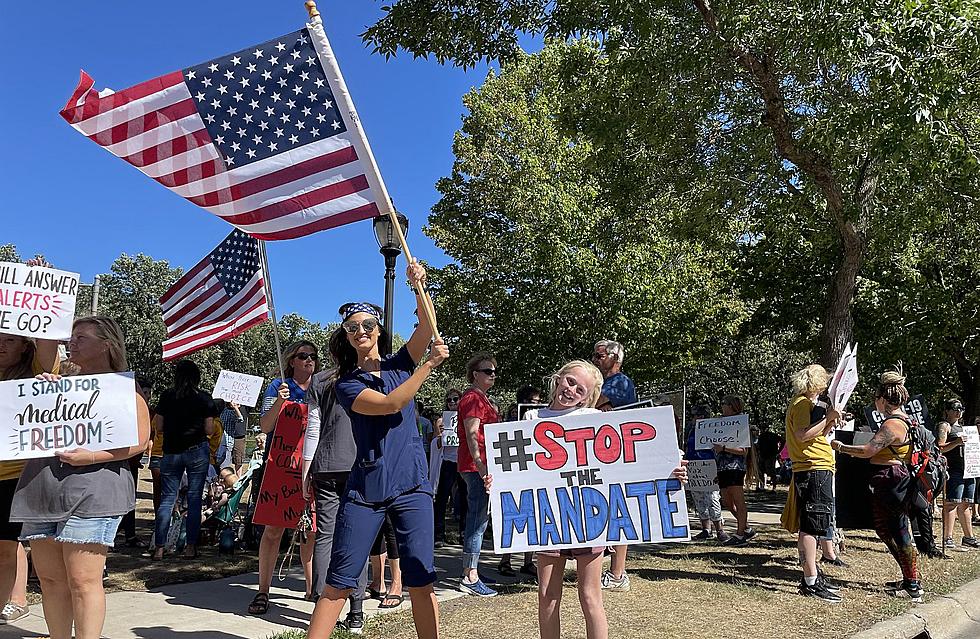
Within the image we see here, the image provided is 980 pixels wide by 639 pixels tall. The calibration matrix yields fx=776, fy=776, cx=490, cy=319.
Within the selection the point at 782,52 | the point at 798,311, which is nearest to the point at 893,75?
the point at 782,52

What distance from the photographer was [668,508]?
4.36m

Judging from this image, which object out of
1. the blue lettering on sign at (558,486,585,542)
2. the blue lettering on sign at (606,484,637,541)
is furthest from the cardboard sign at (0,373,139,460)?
the blue lettering on sign at (606,484,637,541)

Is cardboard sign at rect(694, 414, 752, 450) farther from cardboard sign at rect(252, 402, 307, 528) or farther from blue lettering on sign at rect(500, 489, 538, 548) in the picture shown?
blue lettering on sign at rect(500, 489, 538, 548)

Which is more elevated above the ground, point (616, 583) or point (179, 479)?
point (179, 479)

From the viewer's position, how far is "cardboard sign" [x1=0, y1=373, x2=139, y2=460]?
3922mm

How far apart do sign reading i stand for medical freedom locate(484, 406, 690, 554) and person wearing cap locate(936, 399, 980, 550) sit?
6998mm

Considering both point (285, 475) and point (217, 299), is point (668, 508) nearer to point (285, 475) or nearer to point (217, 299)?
point (285, 475)

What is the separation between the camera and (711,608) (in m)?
6.20

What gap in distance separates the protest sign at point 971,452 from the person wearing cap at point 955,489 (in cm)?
5

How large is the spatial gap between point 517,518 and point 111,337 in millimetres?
2428

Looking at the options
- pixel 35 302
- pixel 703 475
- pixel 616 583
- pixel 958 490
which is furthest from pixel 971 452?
pixel 35 302

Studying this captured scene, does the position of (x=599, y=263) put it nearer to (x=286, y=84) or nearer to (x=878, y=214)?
(x=878, y=214)

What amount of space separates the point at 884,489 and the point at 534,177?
16.8m

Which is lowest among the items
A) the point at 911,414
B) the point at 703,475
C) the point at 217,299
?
the point at 703,475
